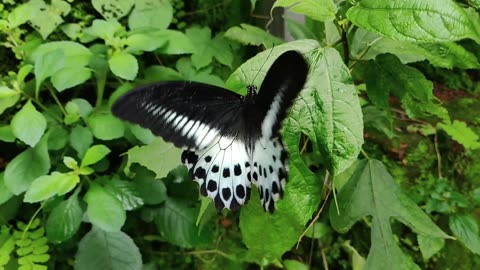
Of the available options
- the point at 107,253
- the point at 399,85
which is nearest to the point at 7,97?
the point at 107,253

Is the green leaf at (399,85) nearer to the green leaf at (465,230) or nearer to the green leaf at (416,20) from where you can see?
the green leaf at (416,20)

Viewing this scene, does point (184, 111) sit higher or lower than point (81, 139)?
higher

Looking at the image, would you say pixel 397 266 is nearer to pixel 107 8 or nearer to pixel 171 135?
pixel 171 135

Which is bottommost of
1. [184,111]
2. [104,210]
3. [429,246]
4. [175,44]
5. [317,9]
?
[429,246]

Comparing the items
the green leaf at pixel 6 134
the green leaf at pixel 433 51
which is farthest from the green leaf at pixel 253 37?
the green leaf at pixel 6 134

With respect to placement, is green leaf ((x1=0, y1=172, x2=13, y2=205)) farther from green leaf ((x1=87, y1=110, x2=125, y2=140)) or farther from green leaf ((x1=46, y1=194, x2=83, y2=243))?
green leaf ((x1=87, y1=110, x2=125, y2=140))

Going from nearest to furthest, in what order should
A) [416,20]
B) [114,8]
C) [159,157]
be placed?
[416,20] < [159,157] < [114,8]

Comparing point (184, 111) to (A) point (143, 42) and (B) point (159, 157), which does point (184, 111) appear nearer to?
(B) point (159, 157)
